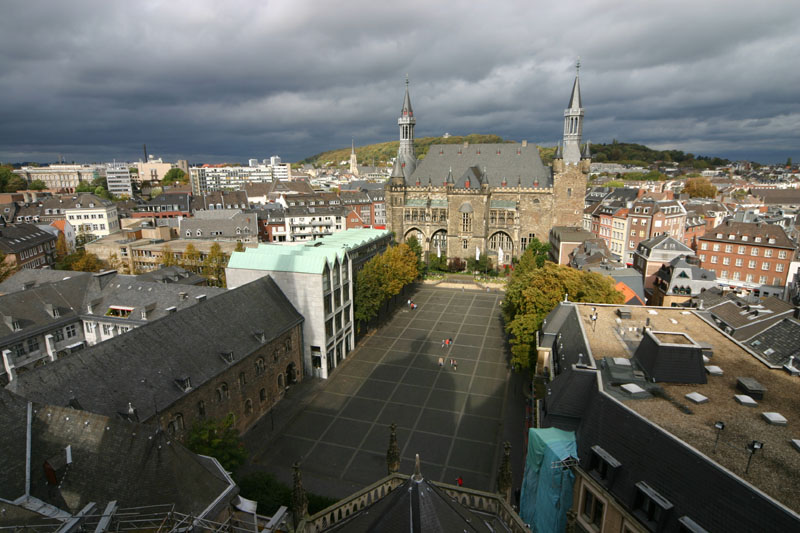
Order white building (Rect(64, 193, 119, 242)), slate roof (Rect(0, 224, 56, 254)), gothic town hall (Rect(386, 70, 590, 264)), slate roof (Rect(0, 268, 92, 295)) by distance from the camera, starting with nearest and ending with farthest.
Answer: slate roof (Rect(0, 268, 92, 295))
slate roof (Rect(0, 224, 56, 254))
gothic town hall (Rect(386, 70, 590, 264))
white building (Rect(64, 193, 119, 242))

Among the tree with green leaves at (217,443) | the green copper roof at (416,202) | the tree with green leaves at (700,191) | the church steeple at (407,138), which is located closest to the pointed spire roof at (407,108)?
the church steeple at (407,138)

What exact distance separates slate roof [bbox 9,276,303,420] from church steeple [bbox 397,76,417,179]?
6101cm

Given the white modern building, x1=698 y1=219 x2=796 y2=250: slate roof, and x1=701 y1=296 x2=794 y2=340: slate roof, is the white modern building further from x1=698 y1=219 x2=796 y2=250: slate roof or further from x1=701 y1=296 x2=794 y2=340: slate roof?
x1=698 y1=219 x2=796 y2=250: slate roof

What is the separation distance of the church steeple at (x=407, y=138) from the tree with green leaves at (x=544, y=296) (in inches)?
2136

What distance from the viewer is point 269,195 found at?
148 m

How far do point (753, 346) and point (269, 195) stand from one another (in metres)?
139

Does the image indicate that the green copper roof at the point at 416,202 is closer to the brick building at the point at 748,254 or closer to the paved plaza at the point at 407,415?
the paved plaza at the point at 407,415

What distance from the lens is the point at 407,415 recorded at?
35.4 metres

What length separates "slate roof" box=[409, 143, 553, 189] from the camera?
86.2 metres

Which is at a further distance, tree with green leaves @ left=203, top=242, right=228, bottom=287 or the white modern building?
tree with green leaves @ left=203, top=242, right=228, bottom=287

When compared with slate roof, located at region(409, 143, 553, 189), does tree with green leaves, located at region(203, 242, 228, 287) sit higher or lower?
lower

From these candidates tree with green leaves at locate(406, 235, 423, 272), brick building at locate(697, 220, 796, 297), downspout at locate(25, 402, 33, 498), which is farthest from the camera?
tree with green leaves at locate(406, 235, 423, 272)

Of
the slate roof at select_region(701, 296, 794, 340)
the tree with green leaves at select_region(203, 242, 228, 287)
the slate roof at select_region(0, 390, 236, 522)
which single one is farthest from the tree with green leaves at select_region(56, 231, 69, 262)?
the slate roof at select_region(701, 296, 794, 340)

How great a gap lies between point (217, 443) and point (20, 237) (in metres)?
72.8
